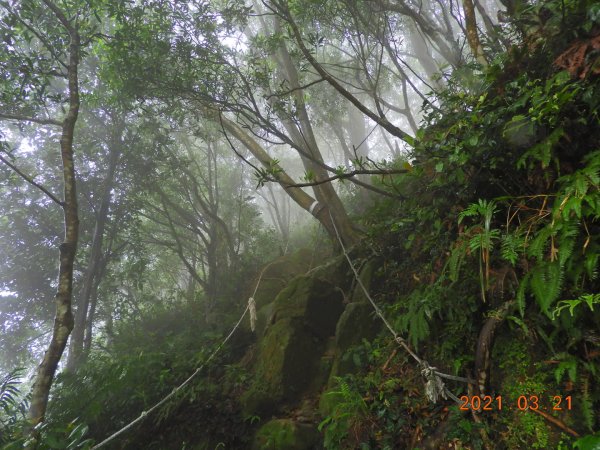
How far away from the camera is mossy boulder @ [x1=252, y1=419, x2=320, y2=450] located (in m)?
3.94

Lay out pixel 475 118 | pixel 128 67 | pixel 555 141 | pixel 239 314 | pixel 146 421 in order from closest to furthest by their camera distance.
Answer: pixel 555 141 → pixel 475 118 → pixel 146 421 → pixel 128 67 → pixel 239 314

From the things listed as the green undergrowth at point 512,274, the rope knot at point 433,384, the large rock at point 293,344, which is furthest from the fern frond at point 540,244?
the large rock at point 293,344

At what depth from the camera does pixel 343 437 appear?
3.41 meters

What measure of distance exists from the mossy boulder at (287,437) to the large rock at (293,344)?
0.48 metres

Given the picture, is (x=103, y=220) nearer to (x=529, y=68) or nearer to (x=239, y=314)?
(x=239, y=314)

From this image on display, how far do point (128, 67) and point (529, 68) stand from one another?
7.04 metres

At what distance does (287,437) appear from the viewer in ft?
13.1

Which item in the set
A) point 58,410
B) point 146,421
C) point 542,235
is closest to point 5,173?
point 58,410

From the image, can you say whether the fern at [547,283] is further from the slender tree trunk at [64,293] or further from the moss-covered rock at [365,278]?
the slender tree trunk at [64,293]

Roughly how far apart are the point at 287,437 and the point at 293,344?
4.51ft

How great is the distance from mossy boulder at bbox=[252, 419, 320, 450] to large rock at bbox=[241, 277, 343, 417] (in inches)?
19.1

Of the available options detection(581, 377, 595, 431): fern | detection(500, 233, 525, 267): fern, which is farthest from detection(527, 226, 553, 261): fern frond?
detection(581, 377, 595, 431): fern

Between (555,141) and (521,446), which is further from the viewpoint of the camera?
(555,141)

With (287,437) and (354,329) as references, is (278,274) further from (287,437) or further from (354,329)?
(287,437)
